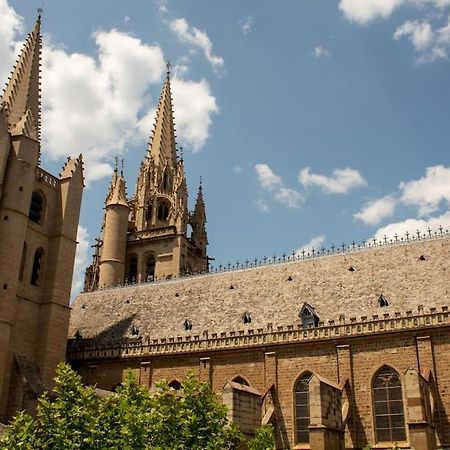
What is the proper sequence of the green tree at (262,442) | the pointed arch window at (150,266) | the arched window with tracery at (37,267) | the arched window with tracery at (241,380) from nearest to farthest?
the green tree at (262,442) → the arched window with tracery at (241,380) → the arched window with tracery at (37,267) → the pointed arch window at (150,266)

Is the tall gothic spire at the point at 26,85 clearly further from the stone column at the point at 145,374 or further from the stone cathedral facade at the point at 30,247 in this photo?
the stone column at the point at 145,374

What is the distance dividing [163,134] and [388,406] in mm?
43541

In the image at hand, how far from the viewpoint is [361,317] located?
34.3 metres

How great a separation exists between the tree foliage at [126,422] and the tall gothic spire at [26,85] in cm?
2215

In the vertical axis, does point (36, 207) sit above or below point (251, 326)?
above

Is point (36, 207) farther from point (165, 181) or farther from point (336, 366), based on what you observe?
point (165, 181)

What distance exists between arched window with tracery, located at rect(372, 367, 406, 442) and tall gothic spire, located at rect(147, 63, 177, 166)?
130 feet

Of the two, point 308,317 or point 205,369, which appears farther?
point 205,369

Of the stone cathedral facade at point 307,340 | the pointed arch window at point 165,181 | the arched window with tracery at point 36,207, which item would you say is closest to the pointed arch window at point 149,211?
the pointed arch window at point 165,181

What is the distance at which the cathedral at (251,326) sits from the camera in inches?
1243

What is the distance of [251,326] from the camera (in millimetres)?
38344

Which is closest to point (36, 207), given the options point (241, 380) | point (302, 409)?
point (241, 380)

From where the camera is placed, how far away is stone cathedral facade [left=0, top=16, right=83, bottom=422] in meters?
36.0

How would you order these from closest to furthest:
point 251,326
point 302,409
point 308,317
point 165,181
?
point 302,409 < point 308,317 < point 251,326 < point 165,181
